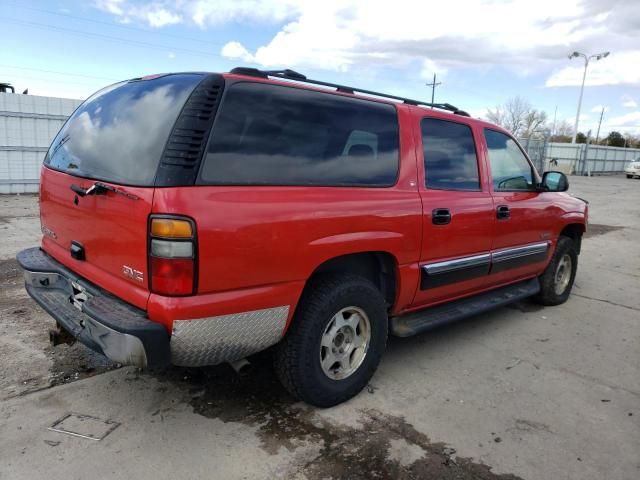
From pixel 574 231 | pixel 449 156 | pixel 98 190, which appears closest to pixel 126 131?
pixel 98 190

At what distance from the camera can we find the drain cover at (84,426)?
8.78ft

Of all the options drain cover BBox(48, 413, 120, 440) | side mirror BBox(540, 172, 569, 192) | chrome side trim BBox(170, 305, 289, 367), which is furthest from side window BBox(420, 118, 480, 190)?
drain cover BBox(48, 413, 120, 440)

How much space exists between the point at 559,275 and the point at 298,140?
3870 millimetres

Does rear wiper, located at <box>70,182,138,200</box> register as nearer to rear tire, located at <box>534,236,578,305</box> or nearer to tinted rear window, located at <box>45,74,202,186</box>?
tinted rear window, located at <box>45,74,202,186</box>

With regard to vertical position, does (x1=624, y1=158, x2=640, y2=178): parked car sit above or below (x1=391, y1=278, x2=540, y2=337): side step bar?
above

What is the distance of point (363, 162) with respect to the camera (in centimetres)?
306

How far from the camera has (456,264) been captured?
11.9 feet

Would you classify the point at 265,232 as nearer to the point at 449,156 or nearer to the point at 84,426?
the point at 84,426

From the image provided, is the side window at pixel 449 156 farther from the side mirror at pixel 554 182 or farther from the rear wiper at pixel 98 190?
the rear wiper at pixel 98 190

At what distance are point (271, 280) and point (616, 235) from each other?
9.96 metres

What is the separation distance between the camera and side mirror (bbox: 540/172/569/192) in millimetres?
4598

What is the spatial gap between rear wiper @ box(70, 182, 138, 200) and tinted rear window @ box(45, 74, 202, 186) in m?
0.05

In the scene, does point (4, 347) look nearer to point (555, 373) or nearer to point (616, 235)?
point (555, 373)

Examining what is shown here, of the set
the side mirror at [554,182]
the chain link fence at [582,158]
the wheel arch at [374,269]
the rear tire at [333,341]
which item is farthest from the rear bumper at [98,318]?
the chain link fence at [582,158]
